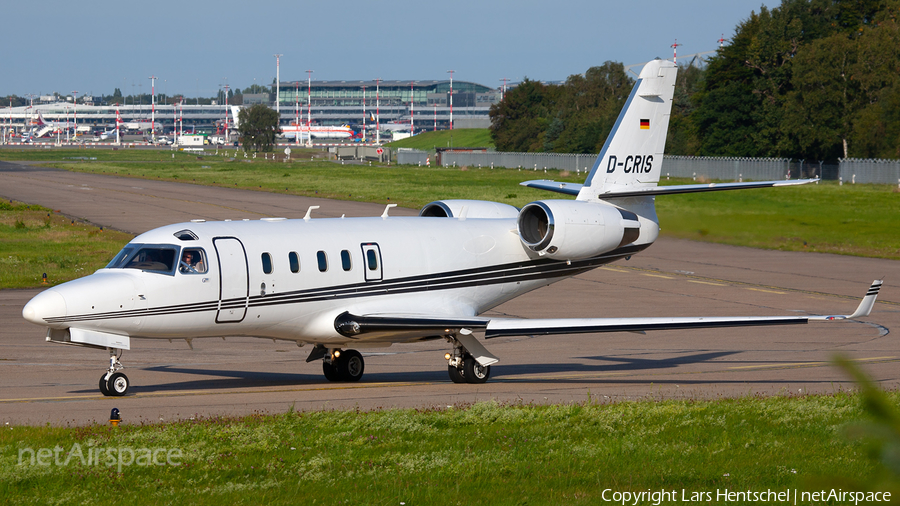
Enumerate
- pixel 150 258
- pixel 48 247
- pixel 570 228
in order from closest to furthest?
pixel 150 258, pixel 570 228, pixel 48 247

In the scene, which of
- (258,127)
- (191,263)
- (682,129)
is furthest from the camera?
(258,127)

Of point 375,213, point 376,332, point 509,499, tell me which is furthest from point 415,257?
point 375,213

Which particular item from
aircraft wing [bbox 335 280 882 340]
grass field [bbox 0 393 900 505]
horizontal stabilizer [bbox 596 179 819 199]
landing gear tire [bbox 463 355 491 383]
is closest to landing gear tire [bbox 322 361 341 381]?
aircraft wing [bbox 335 280 882 340]

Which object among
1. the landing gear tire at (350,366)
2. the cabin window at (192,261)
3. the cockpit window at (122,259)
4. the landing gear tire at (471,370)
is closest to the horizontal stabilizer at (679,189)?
the landing gear tire at (471,370)

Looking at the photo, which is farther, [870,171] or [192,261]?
[870,171]

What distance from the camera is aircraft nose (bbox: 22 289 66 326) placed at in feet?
50.4

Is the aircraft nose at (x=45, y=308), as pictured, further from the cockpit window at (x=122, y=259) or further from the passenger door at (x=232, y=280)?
the passenger door at (x=232, y=280)

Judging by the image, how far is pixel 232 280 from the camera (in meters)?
17.5

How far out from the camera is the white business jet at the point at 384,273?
16.6 m

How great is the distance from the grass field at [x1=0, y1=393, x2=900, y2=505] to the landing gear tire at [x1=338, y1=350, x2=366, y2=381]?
5370mm

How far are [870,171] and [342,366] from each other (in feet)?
227

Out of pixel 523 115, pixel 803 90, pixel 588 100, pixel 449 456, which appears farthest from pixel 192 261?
pixel 523 115

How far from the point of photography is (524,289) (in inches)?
850

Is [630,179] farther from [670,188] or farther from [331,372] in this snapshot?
[331,372]
